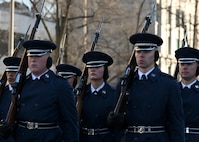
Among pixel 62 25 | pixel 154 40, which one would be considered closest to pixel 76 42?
A: pixel 62 25

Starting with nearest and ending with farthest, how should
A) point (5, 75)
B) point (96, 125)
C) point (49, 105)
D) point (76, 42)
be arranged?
point (49, 105) → point (96, 125) → point (5, 75) → point (76, 42)

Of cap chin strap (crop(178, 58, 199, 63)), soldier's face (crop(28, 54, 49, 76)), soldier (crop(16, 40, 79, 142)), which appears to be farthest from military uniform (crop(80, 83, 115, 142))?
soldier's face (crop(28, 54, 49, 76))

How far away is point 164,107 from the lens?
741cm

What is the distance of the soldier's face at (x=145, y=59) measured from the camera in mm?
7414

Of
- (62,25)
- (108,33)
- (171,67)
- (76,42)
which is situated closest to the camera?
(62,25)

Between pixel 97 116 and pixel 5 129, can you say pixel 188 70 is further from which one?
pixel 5 129

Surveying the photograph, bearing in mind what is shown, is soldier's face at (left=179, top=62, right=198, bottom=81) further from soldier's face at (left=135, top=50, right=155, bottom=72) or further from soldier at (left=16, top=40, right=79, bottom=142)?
soldier at (left=16, top=40, right=79, bottom=142)

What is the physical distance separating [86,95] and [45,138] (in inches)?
89.2

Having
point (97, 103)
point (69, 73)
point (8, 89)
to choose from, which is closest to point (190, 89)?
point (97, 103)

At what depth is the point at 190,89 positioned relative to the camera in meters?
9.77

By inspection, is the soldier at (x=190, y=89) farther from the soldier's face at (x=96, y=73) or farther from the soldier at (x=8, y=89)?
the soldier at (x=8, y=89)

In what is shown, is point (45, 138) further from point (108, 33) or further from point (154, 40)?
point (108, 33)

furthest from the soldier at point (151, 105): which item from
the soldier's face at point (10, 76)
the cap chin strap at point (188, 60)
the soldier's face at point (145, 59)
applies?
the soldier's face at point (10, 76)

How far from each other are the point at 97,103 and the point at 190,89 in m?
1.54
